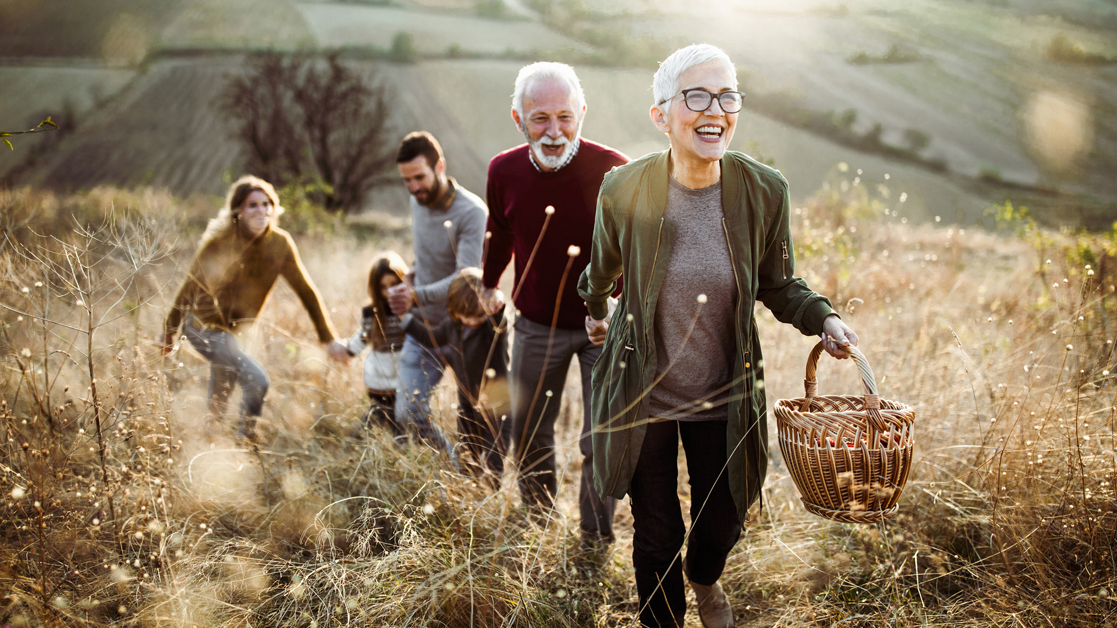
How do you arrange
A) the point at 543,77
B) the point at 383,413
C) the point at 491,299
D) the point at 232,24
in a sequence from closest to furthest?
the point at 543,77 < the point at 491,299 < the point at 383,413 < the point at 232,24

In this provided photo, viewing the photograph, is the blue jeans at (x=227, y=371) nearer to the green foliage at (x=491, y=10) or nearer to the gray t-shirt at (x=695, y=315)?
the gray t-shirt at (x=695, y=315)

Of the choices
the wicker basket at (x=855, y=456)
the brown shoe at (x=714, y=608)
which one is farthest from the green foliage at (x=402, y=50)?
the wicker basket at (x=855, y=456)

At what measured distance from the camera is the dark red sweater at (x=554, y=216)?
3004 millimetres

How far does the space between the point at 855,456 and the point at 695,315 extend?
23.9 inches

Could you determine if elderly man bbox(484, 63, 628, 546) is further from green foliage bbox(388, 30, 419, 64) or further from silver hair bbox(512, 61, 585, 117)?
green foliage bbox(388, 30, 419, 64)

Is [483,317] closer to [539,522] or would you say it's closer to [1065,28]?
[539,522]

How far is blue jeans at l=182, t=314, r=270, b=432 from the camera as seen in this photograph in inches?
154

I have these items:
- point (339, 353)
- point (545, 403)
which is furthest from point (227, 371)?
point (545, 403)

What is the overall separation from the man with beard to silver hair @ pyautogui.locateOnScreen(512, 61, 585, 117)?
82 cm

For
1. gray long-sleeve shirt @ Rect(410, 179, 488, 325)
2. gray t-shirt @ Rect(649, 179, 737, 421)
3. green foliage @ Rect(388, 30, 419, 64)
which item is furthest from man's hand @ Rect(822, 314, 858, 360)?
green foliage @ Rect(388, 30, 419, 64)

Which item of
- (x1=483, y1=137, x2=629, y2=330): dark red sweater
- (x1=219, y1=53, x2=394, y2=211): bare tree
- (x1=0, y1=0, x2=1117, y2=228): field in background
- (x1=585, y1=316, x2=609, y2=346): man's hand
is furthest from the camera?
(x1=219, y1=53, x2=394, y2=211): bare tree

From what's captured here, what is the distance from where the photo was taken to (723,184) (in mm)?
1969

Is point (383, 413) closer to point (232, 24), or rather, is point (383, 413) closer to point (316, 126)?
point (316, 126)

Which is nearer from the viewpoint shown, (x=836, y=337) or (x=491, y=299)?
(x=836, y=337)
